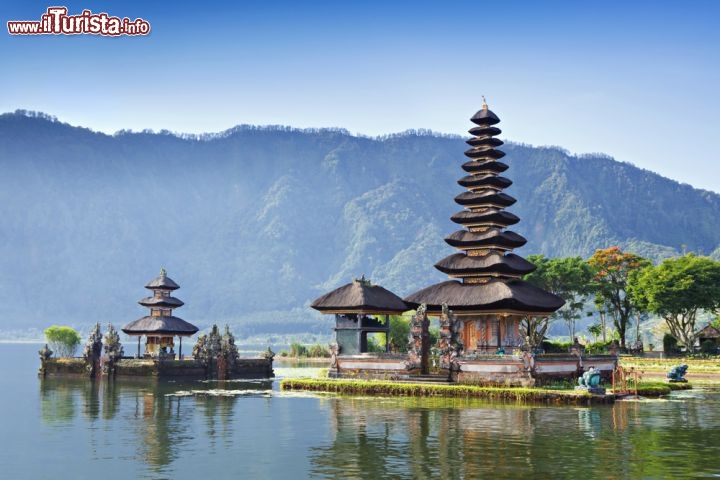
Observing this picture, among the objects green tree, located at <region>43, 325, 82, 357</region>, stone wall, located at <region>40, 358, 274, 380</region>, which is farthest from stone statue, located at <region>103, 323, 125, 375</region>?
green tree, located at <region>43, 325, 82, 357</region>

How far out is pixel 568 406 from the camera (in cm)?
4019

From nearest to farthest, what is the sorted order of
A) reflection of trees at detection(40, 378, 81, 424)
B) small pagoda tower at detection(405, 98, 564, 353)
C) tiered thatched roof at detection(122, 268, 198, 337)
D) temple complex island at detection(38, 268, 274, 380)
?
1. reflection of trees at detection(40, 378, 81, 424)
2. small pagoda tower at detection(405, 98, 564, 353)
3. temple complex island at detection(38, 268, 274, 380)
4. tiered thatched roof at detection(122, 268, 198, 337)

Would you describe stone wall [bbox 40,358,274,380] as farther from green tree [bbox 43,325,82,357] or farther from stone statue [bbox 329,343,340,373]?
green tree [bbox 43,325,82,357]

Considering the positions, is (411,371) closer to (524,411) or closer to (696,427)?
(524,411)


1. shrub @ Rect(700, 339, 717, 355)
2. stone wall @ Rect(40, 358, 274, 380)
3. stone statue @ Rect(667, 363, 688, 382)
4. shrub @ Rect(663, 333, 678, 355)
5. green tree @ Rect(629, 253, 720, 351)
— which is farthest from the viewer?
shrub @ Rect(663, 333, 678, 355)

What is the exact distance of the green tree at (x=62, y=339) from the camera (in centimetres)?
9156

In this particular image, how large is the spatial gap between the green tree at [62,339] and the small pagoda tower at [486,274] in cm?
4814

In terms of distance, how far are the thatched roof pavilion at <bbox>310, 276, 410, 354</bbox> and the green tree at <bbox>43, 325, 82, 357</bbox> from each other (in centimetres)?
4412

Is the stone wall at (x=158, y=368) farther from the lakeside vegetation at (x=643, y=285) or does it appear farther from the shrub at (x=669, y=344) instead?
the shrub at (x=669, y=344)

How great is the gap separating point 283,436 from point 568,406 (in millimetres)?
15331

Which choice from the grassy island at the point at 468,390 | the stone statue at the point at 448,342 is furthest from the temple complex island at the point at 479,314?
the grassy island at the point at 468,390

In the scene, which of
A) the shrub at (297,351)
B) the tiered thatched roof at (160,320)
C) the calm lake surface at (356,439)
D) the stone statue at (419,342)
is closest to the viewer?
the calm lake surface at (356,439)

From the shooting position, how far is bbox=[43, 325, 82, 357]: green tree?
91.6 meters

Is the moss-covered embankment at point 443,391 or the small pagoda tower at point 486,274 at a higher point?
the small pagoda tower at point 486,274
